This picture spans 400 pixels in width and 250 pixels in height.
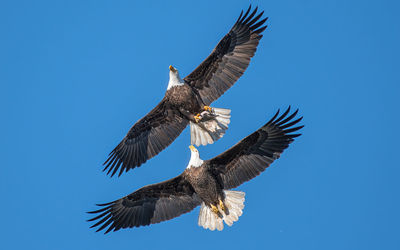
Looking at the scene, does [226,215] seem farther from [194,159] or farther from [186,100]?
[186,100]

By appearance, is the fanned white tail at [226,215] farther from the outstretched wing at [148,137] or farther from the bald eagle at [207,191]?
the outstretched wing at [148,137]

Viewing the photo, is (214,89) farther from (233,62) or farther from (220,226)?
(220,226)

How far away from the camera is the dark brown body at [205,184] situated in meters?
10.7

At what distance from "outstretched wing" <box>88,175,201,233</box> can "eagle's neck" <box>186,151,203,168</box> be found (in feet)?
0.91

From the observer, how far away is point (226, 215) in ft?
36.1

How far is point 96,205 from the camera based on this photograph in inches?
431

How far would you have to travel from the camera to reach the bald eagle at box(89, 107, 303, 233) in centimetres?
1046

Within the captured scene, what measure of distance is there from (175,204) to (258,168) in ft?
5.14

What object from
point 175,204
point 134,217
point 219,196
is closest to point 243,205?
point 219,196

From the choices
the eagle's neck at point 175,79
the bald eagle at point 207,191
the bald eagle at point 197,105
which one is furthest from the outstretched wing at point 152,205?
the eagle's neck at point 175,79

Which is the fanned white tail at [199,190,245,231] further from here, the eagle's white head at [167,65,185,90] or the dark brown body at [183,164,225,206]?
the eagle's white head at [167,65,185,90]

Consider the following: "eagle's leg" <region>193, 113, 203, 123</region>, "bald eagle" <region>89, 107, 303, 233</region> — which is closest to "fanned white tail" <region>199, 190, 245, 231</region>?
"bald eagle" <region>89, 107, 303, 233</region>

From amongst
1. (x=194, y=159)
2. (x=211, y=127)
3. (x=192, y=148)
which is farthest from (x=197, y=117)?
(x=194, y=159)

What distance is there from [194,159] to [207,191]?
2.09 ft
